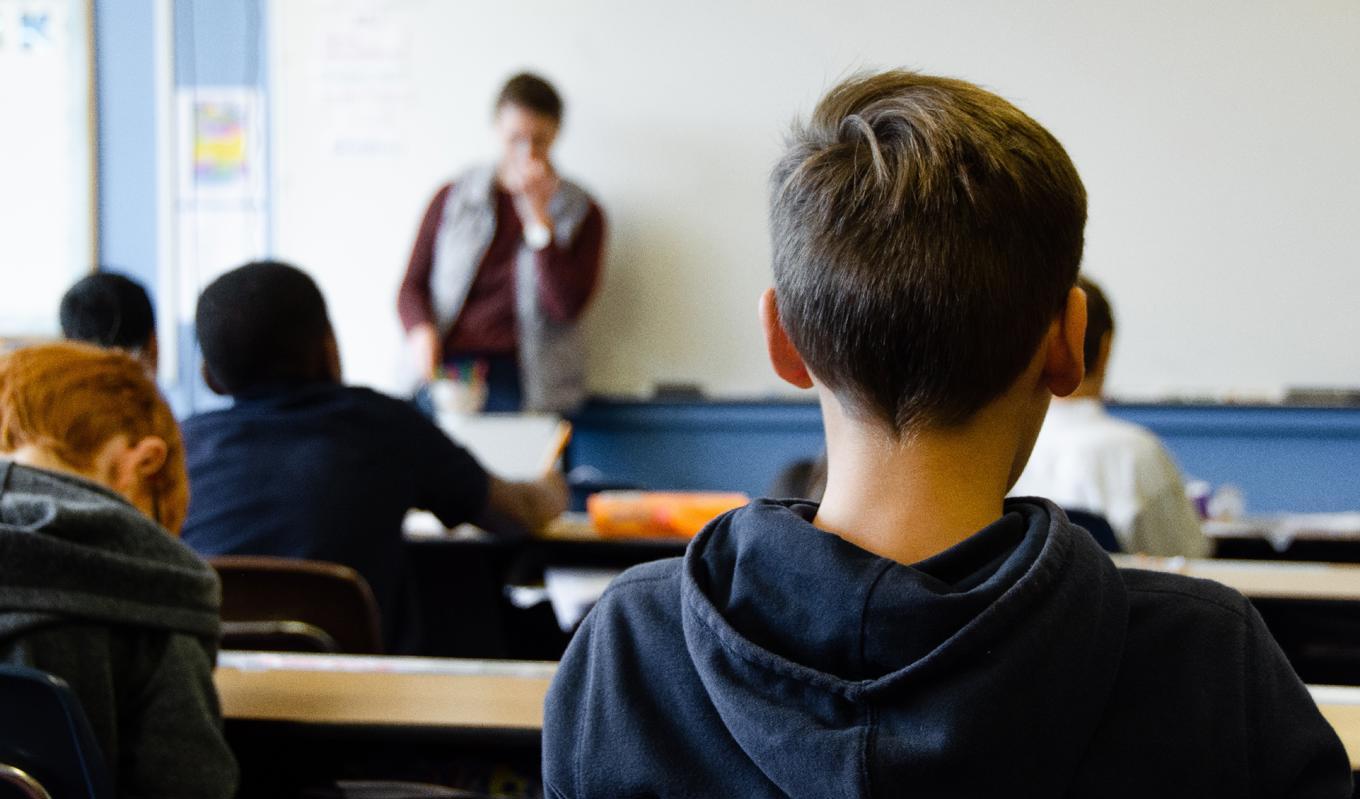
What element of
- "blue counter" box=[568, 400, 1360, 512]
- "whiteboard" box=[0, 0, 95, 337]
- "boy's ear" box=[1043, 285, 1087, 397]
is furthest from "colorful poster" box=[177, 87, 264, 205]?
"boy's ear" box=[1043, 285, 1087, 397]

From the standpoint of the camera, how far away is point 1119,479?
2.37 metres

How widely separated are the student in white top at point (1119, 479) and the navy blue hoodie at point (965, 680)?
162cm

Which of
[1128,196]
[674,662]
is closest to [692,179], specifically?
[1128,196]

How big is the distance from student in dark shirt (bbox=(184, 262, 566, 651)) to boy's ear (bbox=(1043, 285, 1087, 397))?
1499 millimetres

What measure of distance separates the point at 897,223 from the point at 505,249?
4.01 metres

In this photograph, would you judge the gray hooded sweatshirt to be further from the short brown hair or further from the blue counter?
the blue counter

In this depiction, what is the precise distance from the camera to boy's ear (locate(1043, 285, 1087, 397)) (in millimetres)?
753

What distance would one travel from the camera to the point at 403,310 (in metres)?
4.62

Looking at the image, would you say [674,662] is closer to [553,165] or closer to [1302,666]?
[1302,666]

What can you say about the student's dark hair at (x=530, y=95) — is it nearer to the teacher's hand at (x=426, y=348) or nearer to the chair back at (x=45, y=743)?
the teacher's hand at (x=426, y=348)

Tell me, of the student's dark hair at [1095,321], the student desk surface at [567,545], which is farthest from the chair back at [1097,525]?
the student desk surface at [567,545]

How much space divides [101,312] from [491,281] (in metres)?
2.17

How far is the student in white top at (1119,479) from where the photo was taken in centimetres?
235

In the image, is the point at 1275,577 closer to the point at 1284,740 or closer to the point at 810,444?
the point at 1284,740
